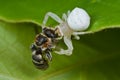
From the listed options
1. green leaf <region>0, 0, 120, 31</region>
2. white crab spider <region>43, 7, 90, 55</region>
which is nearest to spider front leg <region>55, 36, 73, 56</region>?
white crab spider <region>43, 7, 90, 55</region>

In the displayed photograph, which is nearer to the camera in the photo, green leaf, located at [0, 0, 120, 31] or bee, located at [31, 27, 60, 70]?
green leaf, located at [0, 0, 120, 31]

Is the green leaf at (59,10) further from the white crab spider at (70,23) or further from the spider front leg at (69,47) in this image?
the spider front leg at (69,47)

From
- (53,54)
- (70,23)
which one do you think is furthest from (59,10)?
(53,54)

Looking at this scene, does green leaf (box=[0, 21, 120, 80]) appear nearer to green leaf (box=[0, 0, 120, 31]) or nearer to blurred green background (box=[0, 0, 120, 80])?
blurred green background (box=[0, 0, 120, 80])

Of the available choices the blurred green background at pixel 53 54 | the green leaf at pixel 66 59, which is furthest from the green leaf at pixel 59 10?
the green leaf at pixel 66 59

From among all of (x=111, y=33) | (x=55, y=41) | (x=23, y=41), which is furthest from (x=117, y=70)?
(x=23, y=41)

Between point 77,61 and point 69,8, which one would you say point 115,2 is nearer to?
point 69,8
